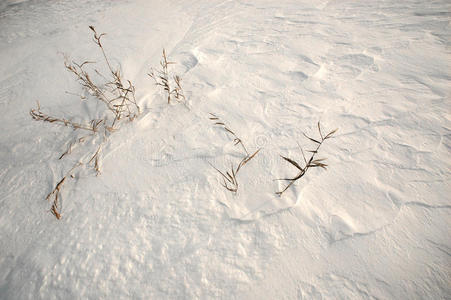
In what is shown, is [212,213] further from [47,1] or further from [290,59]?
[47,1]

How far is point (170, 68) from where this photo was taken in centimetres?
205

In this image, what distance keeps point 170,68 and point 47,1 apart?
3.56 meters

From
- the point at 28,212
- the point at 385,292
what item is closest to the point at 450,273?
the point at 385,292

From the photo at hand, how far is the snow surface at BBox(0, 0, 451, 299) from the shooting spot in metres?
0.91

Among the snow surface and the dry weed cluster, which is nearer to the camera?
the snow surface

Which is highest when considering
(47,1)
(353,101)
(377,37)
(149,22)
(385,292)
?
(47,1)

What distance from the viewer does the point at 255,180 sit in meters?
1.19

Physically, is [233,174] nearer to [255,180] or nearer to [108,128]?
[255,180]

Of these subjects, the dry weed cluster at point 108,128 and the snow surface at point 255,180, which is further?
the dry weed cluster at point 108,128

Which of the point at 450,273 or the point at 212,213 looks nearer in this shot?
the point at 450,273

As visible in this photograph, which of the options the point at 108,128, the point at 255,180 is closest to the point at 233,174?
the point at 255,180

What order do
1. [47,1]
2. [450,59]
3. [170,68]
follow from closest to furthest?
[450,59] < [170,68] < [47,1]

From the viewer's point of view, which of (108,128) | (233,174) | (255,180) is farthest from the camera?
(108,128)

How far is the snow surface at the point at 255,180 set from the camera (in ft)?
2.99
